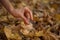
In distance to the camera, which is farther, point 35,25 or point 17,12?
point 35,25

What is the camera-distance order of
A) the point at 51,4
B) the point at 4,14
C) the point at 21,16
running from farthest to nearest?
the point at 51,4 → the point at 4,14 → the point at 21,16

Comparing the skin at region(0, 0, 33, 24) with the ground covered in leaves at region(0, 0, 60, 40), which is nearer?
the skin at region(0, 0, 33, 24)

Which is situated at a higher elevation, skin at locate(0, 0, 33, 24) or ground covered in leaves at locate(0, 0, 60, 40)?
skin at locate(0, 0, 33, 24)

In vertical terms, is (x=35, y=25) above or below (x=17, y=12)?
below

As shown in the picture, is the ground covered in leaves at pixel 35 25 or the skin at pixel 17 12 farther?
the ground covered in leaves at pixel 35 25

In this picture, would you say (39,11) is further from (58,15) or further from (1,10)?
(1,10)

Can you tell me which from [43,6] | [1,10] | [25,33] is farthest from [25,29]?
[43,6]

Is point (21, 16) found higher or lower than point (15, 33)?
higher

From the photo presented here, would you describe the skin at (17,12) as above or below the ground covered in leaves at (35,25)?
above
